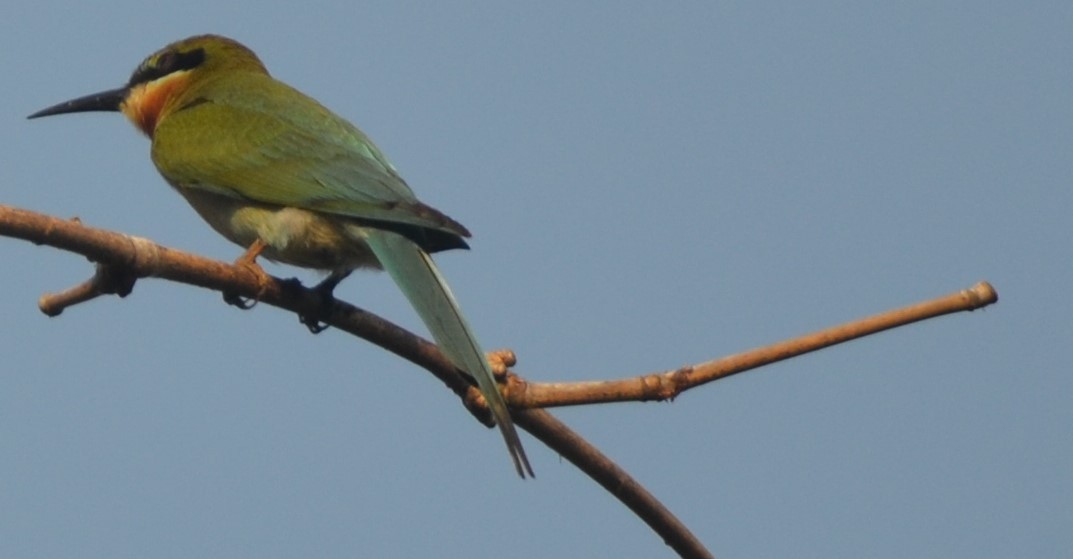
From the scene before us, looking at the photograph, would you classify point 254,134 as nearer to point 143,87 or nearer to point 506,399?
point 143,87

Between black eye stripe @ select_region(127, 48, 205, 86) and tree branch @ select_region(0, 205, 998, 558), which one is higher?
black eye stripe @ select_region(127, 48, 205, 86)

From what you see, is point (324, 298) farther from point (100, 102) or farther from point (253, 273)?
point (100, 102)

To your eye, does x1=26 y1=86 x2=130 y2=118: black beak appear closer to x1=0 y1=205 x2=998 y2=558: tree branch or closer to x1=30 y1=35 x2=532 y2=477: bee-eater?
x1=30 y1=35 x2=532 y2=477: bee-eater

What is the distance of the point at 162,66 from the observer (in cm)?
644

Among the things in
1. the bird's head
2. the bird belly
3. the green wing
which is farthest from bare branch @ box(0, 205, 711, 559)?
the bird's head

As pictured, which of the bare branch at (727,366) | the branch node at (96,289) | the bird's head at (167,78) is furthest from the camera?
the bird's head at (167,78)

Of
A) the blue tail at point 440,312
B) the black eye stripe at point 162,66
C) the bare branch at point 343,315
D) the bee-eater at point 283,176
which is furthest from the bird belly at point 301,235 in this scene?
the black eye stripe at point 162,66

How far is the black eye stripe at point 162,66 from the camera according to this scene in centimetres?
643

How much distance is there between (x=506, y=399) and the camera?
359cm

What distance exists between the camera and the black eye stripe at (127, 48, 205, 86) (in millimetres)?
6426

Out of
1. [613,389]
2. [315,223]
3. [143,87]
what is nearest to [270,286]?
[315,223]

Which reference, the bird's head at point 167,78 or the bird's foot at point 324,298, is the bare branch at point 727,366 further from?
the bird's head at point 167,78

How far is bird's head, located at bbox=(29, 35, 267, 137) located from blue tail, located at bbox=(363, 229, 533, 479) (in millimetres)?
1921

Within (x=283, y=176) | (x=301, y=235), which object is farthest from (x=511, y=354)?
A: (x=283, y=176)
